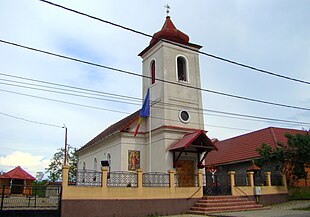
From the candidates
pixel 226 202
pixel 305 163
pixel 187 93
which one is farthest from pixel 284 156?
pixel 187 93

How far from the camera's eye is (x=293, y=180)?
22422mm

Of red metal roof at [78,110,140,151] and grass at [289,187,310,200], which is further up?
red metal roof at [78,110,140,151]

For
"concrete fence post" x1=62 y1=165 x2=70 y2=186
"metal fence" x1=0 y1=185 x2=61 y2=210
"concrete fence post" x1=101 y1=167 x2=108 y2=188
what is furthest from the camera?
"concrete fence post" x1=101 y1=167 x2=108 y2=188

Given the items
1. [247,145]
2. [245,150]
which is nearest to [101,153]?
[245,150]

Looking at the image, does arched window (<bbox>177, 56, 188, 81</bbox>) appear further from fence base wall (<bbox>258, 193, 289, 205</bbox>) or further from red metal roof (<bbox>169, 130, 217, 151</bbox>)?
fence base wall (<bbox>258, 193, 289, 205</bbox>)

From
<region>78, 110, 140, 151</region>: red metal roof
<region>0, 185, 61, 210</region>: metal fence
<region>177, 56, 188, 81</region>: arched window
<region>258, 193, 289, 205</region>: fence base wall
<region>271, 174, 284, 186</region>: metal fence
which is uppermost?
<region>177, 56, 188, 81</region>: arched window

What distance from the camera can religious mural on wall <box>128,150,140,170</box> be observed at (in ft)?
70.3

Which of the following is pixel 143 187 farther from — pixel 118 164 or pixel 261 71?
pixel 261 71

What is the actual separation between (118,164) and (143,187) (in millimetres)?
5726

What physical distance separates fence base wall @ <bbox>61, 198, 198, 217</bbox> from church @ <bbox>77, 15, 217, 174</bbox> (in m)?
3.21

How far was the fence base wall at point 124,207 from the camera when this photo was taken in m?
14.2

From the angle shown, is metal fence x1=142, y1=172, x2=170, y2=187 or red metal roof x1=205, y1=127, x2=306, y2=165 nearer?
metal fence x1=142, y1=172, x2=170, y2=187

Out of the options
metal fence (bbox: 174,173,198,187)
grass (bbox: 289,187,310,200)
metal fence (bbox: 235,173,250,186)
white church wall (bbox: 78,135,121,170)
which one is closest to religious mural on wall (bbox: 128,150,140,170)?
white church wall (bbox: 78,135,121,170)

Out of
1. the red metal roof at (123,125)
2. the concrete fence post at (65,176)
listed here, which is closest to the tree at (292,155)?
the red metal roof at (123,125)
